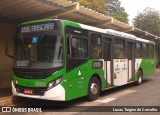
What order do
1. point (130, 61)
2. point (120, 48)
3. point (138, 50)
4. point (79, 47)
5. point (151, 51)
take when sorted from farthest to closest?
point (151, 51) → point (138, 50) → point (130, 61) → point (120, 48) → point (79, 47)

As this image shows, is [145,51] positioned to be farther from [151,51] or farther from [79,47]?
[79,47]

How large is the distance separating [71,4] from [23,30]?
392 cm

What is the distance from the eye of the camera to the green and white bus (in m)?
8.48

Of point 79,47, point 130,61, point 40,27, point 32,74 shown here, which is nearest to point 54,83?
point 32,74

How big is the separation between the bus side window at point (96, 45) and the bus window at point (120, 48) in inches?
61.8

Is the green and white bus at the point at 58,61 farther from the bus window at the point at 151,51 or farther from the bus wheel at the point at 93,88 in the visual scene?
the bus window at the point at 151,51

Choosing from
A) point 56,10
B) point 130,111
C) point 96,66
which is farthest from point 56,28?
point 56,10

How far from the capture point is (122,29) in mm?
21266

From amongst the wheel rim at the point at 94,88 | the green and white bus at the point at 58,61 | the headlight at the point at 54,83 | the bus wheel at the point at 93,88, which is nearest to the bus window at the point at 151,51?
the green and white bus at the point at 58,61

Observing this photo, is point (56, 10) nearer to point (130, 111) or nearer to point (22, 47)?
point (22, 47)

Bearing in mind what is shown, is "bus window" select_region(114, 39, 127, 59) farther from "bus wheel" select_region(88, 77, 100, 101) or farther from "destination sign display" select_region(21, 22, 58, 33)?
"destination sign display" select_region(21, 22, 58, 33)

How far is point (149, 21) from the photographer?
4541cm

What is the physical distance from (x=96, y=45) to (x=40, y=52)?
9.52 feet

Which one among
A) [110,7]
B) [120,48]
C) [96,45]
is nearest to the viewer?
[96,45]
